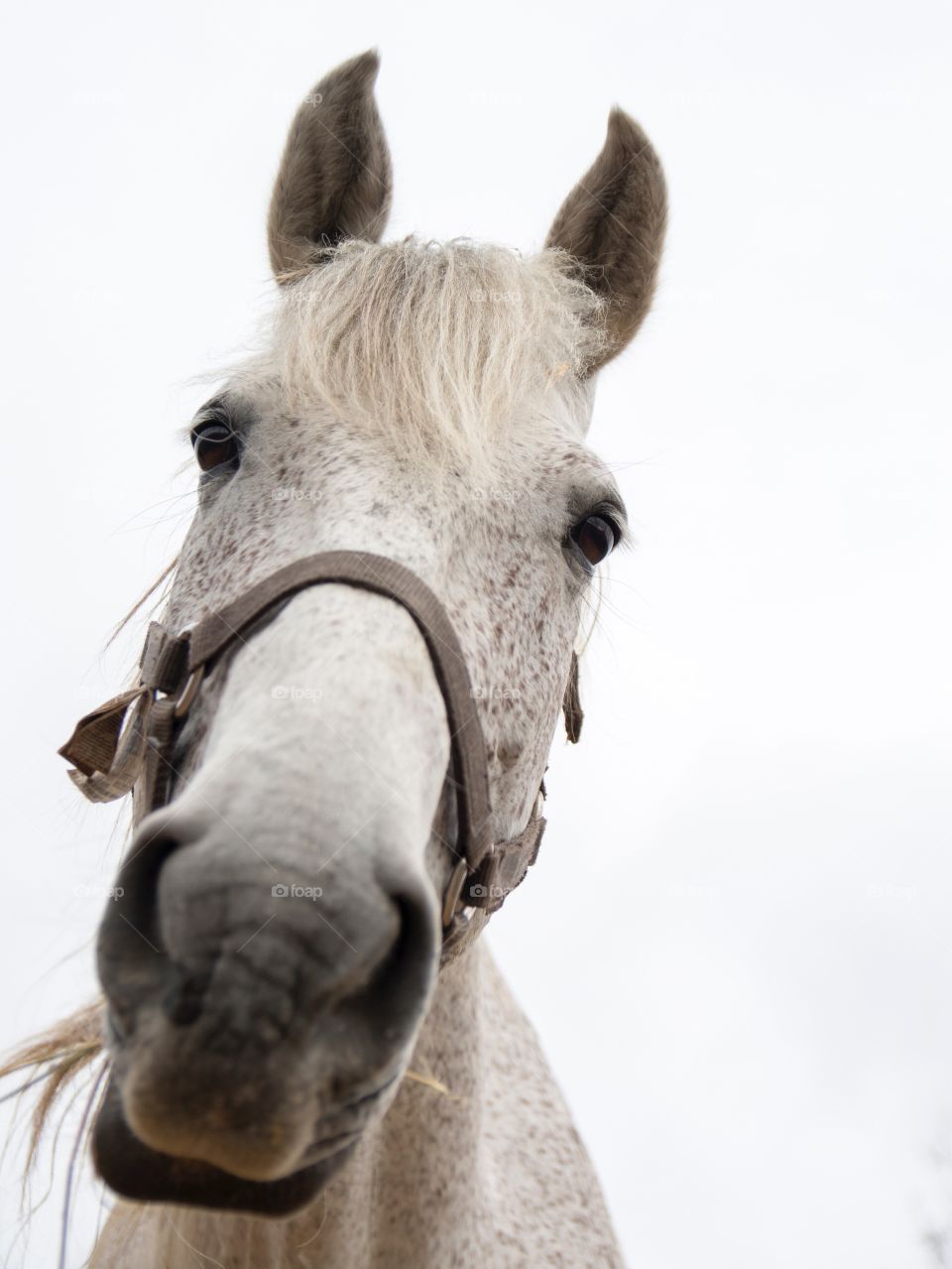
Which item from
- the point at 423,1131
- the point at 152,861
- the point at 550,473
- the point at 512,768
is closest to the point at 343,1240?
the point at 423,1131

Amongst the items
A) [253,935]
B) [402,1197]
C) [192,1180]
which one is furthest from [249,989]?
[402,1197]

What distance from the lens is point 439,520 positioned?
2.21 m

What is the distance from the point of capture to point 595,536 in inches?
107

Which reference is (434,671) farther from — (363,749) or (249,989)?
(249,989)

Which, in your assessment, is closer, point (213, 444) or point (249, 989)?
point (249, 989)

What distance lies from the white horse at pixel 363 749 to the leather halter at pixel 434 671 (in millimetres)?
39

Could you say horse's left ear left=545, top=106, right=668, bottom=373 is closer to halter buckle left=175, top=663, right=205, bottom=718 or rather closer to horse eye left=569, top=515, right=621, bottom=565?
horse eye left=569, top=515, right=621, bottom=565

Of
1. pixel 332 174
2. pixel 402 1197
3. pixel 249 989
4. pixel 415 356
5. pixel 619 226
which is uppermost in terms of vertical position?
pixel 332 174

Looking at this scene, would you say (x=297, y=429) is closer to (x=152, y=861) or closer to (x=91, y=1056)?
(x=152, y=861)

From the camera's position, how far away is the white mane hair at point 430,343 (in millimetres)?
2441

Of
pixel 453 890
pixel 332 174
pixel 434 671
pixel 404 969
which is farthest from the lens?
pixel 332 174

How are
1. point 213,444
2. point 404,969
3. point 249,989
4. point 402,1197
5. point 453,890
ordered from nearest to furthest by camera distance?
point 249,989, point 404,969, point 453,890, point 402,1197, point 213,444

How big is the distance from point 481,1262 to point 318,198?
346 cm

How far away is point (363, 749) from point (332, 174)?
8.80ft
